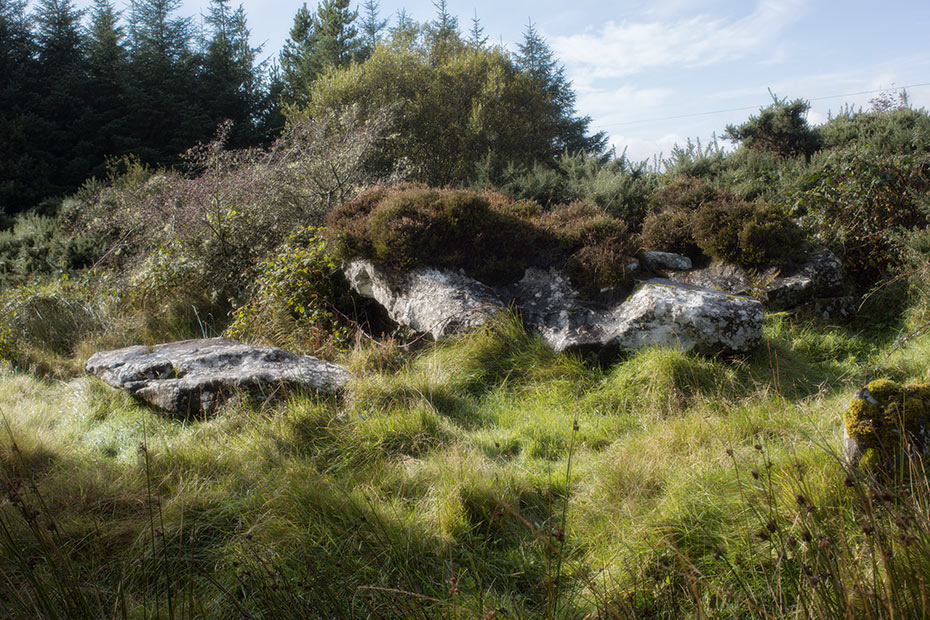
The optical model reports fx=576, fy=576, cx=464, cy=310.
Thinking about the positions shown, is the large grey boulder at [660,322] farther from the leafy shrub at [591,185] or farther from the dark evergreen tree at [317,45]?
the dark evergreen tree at [317,45]

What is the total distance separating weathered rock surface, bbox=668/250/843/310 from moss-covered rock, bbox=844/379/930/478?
132 inches

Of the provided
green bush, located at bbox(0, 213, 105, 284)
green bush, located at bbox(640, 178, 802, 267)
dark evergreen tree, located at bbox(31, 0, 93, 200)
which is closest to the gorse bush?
green bush, located at bbox(640, 178, 802, 267)

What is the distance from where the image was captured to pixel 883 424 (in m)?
2.60

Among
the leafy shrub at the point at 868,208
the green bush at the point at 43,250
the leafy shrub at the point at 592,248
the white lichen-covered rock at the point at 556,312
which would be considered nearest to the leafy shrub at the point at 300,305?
the white lichen-covered rock at the point at 556,312

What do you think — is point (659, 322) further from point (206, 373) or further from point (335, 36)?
point (335, 36)

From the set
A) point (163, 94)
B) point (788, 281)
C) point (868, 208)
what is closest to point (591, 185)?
point (788, 281)

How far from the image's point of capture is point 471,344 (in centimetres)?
524

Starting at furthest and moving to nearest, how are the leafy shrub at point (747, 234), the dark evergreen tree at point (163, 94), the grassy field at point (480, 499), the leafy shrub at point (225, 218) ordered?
the dark evergreen tree at point (163, 94) → the leafy shrub at point (225, 218) → the leafy shrub at point (747, 234) → the grassy field at point (480, 499)

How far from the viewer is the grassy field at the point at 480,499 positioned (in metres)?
2.05

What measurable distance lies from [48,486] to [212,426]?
41.0 inches

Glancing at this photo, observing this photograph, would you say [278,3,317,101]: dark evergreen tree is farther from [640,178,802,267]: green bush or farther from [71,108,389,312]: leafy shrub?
[640,178,802,267]: green bush

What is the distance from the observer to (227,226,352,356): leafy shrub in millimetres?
6074

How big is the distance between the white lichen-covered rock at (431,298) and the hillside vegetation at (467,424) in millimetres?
186

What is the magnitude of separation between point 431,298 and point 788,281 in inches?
149
